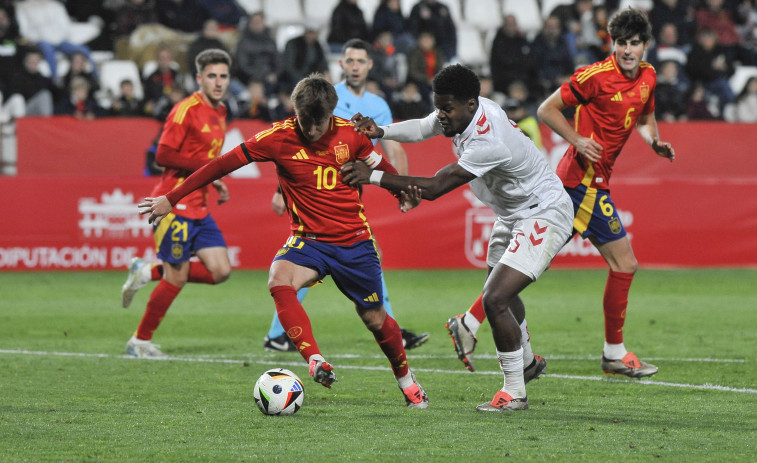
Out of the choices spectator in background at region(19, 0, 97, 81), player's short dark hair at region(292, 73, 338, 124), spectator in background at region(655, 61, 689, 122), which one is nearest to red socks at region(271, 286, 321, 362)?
player's short dark hair at region(292, 73, 338, 124)

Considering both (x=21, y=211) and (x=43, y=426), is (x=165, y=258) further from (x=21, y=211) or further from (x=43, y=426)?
(x=21, y=211)

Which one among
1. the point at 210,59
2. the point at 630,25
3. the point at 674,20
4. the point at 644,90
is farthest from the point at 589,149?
the point at 674,20

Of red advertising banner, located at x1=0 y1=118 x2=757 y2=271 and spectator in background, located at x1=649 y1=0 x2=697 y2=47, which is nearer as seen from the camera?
red advertising banner, located at x1=0 y1=118 x2=757 y2=271

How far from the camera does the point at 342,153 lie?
21.5 feet

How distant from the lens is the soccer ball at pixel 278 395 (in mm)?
6203

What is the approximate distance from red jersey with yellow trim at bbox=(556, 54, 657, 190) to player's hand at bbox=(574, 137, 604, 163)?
330mm

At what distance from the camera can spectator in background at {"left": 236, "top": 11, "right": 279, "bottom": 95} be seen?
18859 millimetres

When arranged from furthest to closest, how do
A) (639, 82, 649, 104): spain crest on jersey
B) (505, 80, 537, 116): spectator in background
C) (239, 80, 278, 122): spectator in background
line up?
(505, 80, 537, 116): spectator in background, (239, 80, 278, 122): spectator in background, (639, 82, 649, 104): spain crest on jersey

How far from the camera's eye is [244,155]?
6469 millimetres

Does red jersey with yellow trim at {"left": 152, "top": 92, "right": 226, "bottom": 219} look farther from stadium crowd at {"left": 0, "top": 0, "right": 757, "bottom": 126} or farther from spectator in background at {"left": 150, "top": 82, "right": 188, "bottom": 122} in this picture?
stadium crowd at {"left": 0, "top": 0, "right": 757, "bottom": 126}

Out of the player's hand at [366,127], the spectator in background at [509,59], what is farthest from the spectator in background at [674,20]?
the player's hand at [366,127]

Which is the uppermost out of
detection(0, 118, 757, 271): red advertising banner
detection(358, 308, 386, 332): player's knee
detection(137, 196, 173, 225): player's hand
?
detection(137, 196, 173, 225): player's hand

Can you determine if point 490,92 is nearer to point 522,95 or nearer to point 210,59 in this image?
point 522,95

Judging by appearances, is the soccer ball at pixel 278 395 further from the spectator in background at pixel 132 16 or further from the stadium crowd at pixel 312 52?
the spectator in background at pixel 132 16
